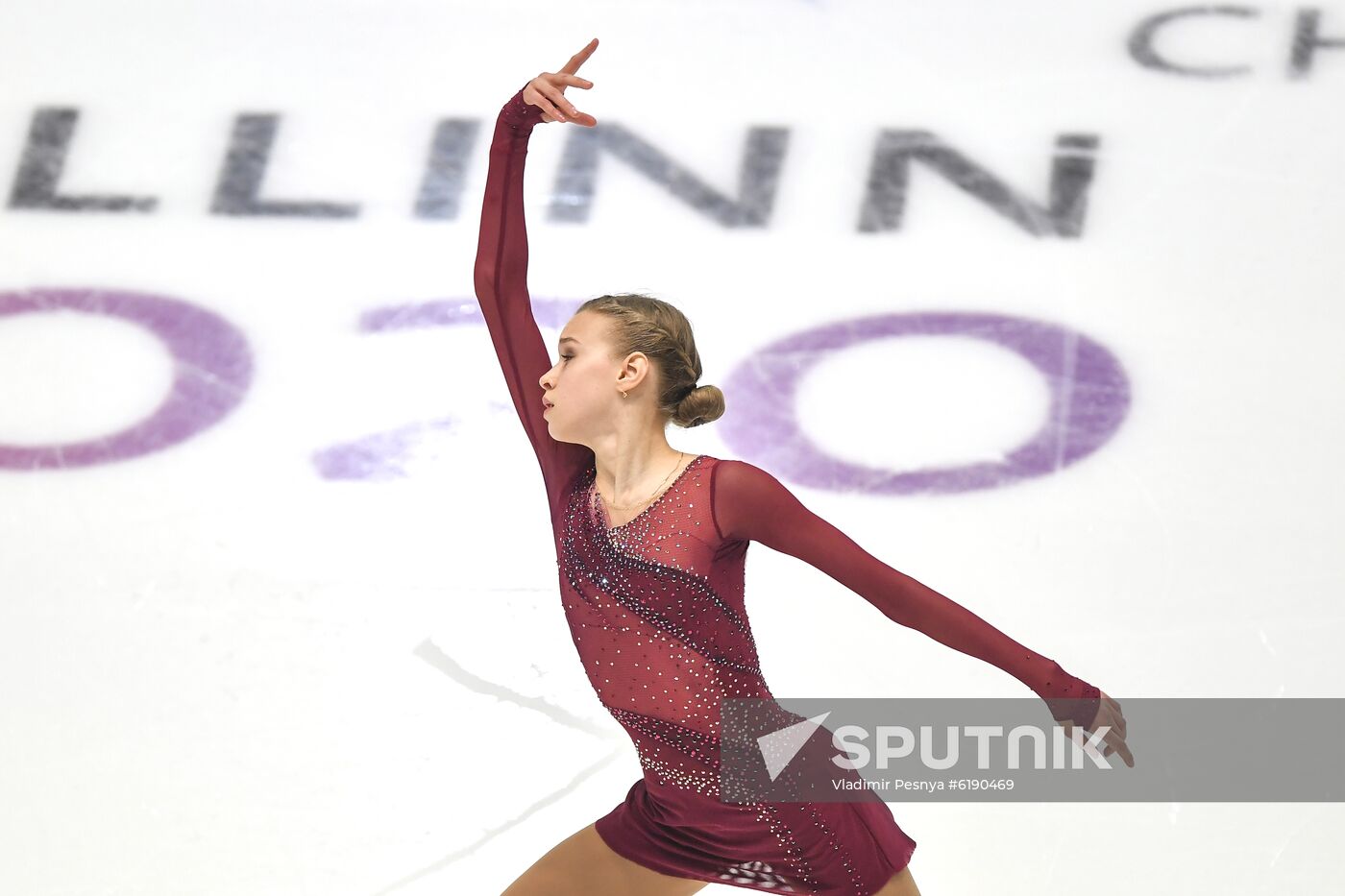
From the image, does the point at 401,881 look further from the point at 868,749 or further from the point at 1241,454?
the point at 1241,454

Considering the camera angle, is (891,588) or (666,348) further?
(666,348)

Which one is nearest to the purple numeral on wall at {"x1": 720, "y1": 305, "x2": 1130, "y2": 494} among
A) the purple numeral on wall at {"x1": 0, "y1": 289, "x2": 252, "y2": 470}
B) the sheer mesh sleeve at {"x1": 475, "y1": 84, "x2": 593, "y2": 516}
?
the purple numeral on wall at {"x1": 0, "y1": 289, "x2": 252, "y2": 470}

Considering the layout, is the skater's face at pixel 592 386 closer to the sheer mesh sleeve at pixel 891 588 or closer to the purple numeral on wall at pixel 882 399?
the sheer mesh sleeve at pixel 891 588

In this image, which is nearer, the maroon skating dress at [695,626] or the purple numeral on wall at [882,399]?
the maroon skating dress at [695,626]

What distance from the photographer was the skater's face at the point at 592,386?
2.47 m

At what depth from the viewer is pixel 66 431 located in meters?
4.10

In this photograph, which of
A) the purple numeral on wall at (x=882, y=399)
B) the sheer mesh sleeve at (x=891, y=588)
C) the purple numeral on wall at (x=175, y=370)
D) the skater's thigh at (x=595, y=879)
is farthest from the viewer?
the purple numeral on wall at (x=175, y=370)

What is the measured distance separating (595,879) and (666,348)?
76 cm

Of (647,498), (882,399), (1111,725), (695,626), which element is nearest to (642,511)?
(647,498)

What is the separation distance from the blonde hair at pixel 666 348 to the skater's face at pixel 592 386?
0.02 metres

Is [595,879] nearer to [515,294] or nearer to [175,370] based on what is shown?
[515,294]

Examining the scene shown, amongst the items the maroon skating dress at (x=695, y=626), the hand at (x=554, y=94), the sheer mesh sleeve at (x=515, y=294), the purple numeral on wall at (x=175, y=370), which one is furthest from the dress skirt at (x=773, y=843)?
the purple numeral on wall at (x=175, y=370)

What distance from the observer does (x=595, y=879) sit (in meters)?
2.57

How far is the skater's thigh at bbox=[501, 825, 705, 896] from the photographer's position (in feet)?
8.41
